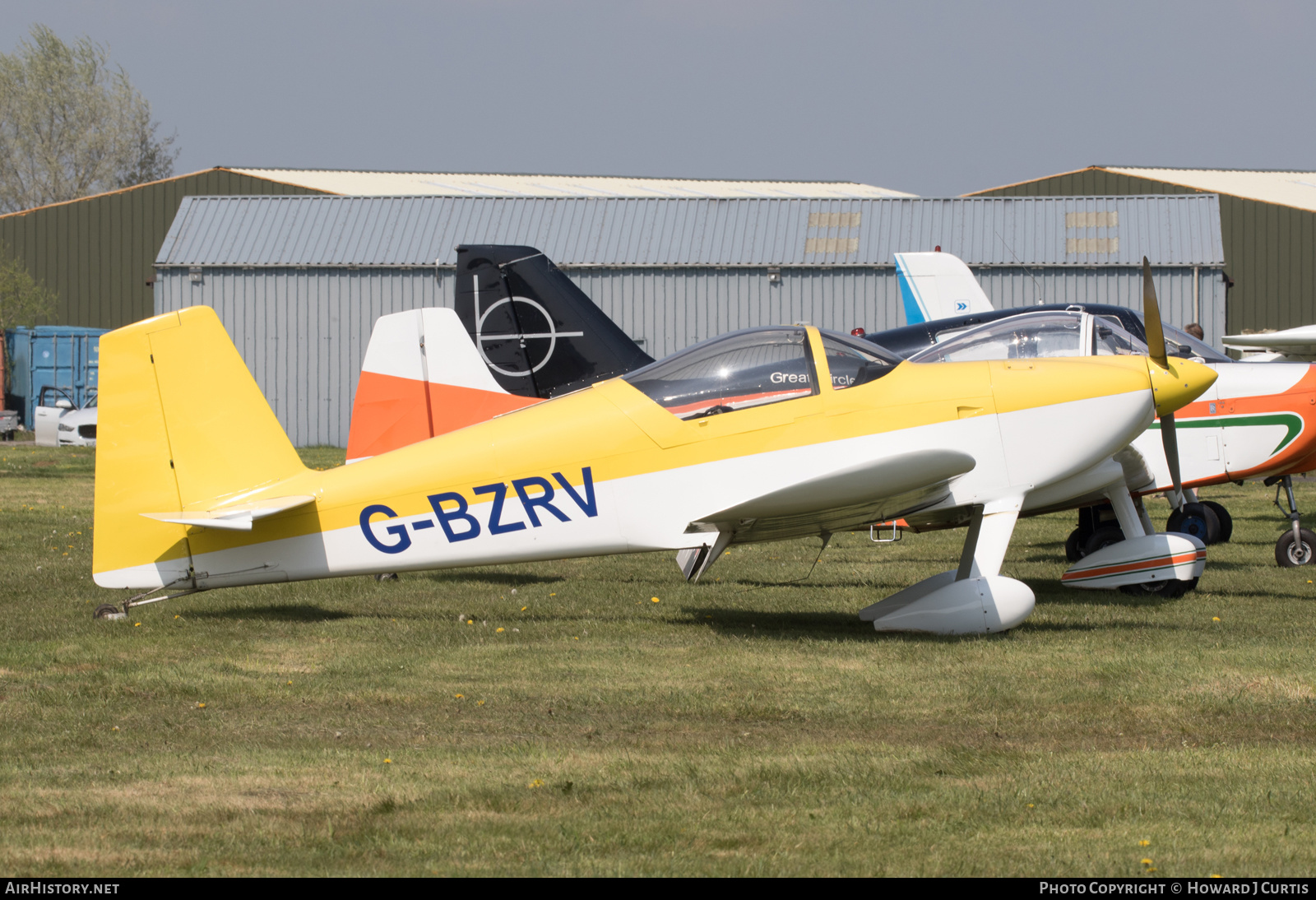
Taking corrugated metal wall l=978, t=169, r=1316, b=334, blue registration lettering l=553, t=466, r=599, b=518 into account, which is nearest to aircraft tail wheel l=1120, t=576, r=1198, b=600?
blue registration lettering l=553, t=466, r=599, b=518

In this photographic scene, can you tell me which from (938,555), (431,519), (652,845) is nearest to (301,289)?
(938,555)

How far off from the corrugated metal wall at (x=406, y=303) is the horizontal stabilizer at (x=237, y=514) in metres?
19.8

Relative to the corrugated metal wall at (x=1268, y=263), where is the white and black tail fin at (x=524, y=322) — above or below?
above

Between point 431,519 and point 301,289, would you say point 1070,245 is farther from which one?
point 431,519

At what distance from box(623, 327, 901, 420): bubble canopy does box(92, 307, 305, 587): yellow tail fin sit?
2.50m

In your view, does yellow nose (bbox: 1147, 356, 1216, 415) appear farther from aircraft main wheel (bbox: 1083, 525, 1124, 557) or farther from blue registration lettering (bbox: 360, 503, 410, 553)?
blue registration lettering (bbox: 360, 503, 410, 553)

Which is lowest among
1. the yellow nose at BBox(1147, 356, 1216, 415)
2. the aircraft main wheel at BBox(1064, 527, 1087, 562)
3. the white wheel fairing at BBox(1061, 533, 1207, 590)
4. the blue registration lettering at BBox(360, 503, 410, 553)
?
the aircraft main wheel at BBox(1064, 527, 1087, 562)

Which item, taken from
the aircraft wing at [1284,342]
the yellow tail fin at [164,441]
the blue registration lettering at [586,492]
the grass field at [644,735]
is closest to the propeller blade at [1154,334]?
the grass field at [644,735]

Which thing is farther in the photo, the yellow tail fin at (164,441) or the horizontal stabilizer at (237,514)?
the yellow tail fin at (164,441)

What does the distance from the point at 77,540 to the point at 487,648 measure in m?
6.98

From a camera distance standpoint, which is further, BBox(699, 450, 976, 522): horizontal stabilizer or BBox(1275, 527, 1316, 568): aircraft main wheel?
BBox(1275, 527, 1316, 568): aircraft main wheel

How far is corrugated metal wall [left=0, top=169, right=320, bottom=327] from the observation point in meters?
38.2

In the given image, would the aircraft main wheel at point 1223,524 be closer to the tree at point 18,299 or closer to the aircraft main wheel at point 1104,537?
the aircraft main wheel at point 1104,537

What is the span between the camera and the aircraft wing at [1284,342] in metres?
16.7
